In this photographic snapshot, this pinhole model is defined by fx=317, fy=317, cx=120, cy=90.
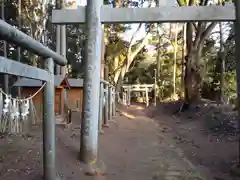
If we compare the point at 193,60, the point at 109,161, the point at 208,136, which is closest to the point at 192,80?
the point at 193,60

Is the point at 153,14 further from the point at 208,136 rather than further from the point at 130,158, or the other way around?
the point at 208,136

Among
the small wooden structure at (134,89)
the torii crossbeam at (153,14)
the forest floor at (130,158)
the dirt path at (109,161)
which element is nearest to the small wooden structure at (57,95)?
the forest floor at (130,158)

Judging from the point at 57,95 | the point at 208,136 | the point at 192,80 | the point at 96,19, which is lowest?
the point at 208,136

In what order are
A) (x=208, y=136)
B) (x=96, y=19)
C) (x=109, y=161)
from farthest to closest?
(x=208, y=136) < (x=109, y=161) < (x=96, y=19)

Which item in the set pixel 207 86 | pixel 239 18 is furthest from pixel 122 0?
pixel 239 18

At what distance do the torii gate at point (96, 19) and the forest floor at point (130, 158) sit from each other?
1.75ft

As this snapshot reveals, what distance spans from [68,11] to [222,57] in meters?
14.6

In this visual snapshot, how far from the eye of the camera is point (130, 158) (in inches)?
252

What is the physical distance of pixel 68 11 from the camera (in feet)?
19.2

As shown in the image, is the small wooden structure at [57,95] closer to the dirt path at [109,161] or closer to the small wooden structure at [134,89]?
the dirt path at [109,161]

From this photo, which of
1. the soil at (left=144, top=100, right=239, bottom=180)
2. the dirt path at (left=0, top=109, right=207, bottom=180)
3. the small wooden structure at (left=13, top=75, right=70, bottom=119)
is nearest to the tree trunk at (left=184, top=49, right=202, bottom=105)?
the soil at (left=144, top=100, right=239, bottom=180)

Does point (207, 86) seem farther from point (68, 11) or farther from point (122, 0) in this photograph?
point (68, 11)

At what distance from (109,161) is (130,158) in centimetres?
61

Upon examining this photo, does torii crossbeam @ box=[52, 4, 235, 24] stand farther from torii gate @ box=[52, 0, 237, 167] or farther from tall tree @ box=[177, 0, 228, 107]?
tall tree @ box=[177, 0, 228, 107]
